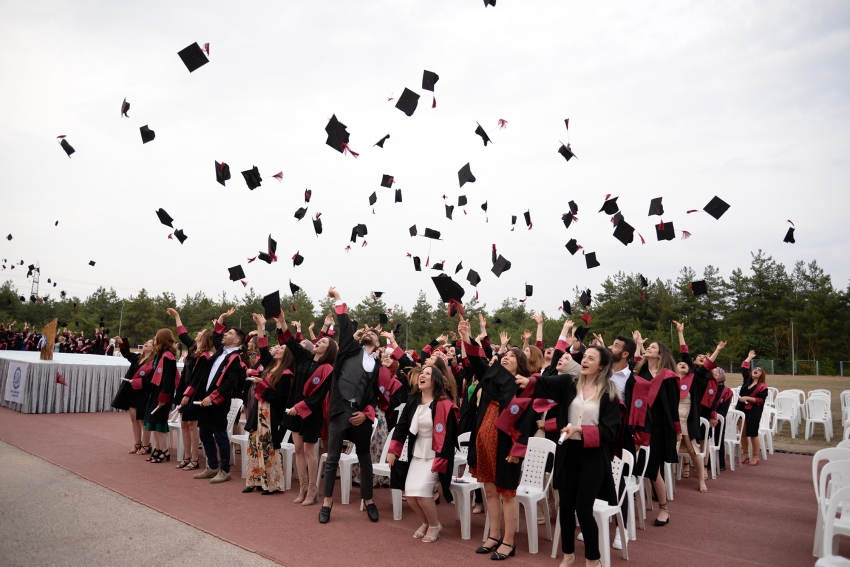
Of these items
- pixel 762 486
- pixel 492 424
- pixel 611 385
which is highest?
pixel 611 385

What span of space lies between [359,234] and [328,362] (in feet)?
16.7

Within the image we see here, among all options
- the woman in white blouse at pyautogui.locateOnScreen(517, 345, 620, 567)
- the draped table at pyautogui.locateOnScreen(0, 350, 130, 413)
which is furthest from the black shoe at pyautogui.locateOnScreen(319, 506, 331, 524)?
the draped table at pyautogui.locateOnScreen(0, 350, 130, 413)

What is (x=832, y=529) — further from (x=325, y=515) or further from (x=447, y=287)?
(x=325, y=515)

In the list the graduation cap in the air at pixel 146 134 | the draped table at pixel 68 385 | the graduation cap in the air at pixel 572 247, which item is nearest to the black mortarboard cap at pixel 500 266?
the graduation cap in the air at pixel 572 247

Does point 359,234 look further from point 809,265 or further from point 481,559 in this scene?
point 809,265

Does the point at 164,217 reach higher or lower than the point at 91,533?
higher

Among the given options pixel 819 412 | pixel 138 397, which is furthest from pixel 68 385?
pixel 819 412

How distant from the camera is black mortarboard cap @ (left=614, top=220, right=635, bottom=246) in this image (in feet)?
30.3

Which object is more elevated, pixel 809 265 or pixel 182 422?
pixel 809 265

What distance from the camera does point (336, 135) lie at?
878 cm

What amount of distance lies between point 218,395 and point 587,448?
193 inches

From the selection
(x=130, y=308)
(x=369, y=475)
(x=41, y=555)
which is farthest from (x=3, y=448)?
(x=130, y=308)

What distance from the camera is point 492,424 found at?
5.36m

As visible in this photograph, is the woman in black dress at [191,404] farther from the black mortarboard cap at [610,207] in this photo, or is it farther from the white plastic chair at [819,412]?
the white plastic chair at [819,412]
